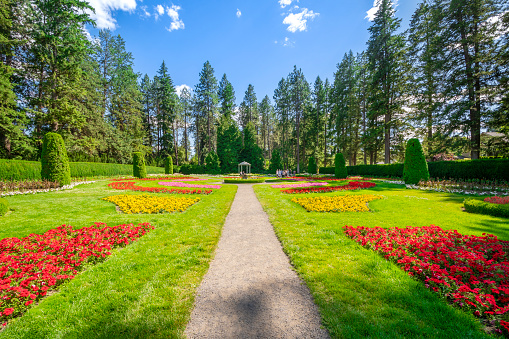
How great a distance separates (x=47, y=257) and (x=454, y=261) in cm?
733

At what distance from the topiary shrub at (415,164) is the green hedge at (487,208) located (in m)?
6.91

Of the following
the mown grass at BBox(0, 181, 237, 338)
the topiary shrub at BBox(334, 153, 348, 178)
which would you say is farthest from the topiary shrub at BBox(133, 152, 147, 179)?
the topiary shrub at BBox(334, 153, 348, 178)

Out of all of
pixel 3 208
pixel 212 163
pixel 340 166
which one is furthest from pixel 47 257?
pixel 212 163

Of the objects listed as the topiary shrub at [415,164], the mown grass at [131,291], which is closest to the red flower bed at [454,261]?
the mown grass at [131,291]

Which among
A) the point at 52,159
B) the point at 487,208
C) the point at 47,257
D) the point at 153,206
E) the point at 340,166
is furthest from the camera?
the point at 340,166

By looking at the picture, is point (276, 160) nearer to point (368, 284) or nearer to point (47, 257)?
point (368, 284)

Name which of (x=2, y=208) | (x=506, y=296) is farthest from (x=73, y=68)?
(x=506, y=296)

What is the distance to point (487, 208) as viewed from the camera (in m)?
6.21

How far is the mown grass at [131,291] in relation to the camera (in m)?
2.02

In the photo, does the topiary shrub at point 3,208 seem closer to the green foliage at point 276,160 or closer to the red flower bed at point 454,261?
the red flower bed at point 454,261

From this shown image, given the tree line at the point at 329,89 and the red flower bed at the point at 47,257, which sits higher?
Result: the tree line at the point at 329,89

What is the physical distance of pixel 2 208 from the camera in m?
6.30

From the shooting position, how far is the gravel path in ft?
6.57

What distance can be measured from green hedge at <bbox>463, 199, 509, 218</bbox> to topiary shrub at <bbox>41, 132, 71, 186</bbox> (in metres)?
21.5
